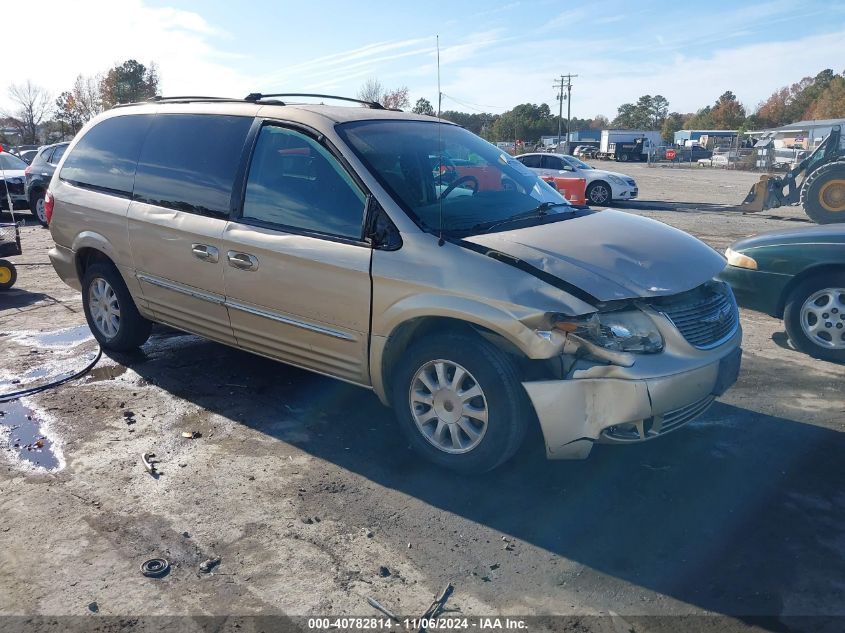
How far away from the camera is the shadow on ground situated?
2.97m

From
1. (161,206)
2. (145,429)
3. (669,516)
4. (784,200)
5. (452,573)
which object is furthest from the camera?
(784,200)

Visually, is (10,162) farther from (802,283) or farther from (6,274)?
(802,283)

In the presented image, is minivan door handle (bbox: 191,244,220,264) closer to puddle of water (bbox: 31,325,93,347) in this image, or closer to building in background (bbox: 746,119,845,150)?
puddle of water (bbox: 31,325,93,347)

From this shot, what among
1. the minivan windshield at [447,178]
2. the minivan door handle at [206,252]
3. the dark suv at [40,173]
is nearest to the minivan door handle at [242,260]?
the minivan door handle at [206,252]

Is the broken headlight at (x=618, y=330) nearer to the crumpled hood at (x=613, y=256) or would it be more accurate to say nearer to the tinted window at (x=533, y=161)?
the crumpled hood at (x=613, y=256)

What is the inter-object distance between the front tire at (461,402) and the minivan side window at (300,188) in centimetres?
87

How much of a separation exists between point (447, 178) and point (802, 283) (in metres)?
3.45

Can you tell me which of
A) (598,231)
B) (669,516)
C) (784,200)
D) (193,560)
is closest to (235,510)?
(193,560)

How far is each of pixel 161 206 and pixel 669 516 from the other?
3.87 m

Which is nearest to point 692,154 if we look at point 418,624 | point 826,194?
point 826,194

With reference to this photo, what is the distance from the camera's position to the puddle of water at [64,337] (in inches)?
249

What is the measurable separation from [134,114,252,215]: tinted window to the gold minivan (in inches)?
0.6

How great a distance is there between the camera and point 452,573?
302cm

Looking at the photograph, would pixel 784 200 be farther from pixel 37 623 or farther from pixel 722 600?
pixel 37 623
